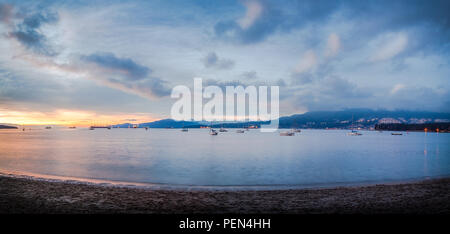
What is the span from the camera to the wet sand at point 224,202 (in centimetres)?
950

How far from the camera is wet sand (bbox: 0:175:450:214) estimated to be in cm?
950

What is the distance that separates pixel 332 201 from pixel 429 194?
16.8ft

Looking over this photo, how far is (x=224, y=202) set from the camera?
1115 cm

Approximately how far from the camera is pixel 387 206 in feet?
33.5
